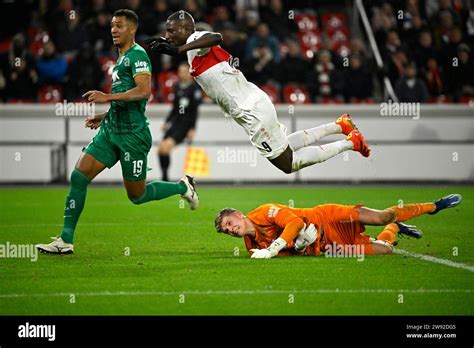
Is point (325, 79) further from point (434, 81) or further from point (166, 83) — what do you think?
point (166, 83)

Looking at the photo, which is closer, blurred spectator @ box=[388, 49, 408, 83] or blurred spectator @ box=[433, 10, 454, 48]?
blurred spectator @ box=[388, 49, 408, 83]

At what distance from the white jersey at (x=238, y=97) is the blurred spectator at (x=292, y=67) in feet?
36.0

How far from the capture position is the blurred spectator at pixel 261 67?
21750mm

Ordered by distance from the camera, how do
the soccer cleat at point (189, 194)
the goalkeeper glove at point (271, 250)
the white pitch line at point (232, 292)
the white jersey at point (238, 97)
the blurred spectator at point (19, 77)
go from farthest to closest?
the blurred spectator at point (19, 77) < the soccer cleat at point (189, 194) < the white jersey at point (238, 97) < the goalkeeper glove at point (271, 250) < the white pitch line at point (232, 292)

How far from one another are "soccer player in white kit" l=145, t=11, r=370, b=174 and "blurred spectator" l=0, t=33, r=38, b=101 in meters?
11.3

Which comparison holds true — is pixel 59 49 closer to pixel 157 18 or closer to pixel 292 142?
pixel 157 18

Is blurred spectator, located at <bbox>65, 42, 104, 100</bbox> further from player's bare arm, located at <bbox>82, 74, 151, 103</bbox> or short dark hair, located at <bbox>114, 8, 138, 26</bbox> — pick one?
player's bare arm, located at <bbox>82, 74, 151, 103</bbox>

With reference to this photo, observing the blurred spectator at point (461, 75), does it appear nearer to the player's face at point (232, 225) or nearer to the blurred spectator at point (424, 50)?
the blurred spectator at point (424, 50)

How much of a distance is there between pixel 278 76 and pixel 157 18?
10.0ft

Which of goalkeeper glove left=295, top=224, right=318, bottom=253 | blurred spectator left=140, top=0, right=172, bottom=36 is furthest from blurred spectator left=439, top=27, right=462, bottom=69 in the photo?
goalkeeper glove left=295, top=224, right=318, bottom=253

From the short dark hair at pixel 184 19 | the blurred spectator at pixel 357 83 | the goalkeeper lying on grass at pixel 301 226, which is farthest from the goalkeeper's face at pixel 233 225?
the blurred spectator at pixel 357 83

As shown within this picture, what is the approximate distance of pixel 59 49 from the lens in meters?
23.0

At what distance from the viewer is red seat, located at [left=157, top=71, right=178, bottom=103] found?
2225 centimetres
